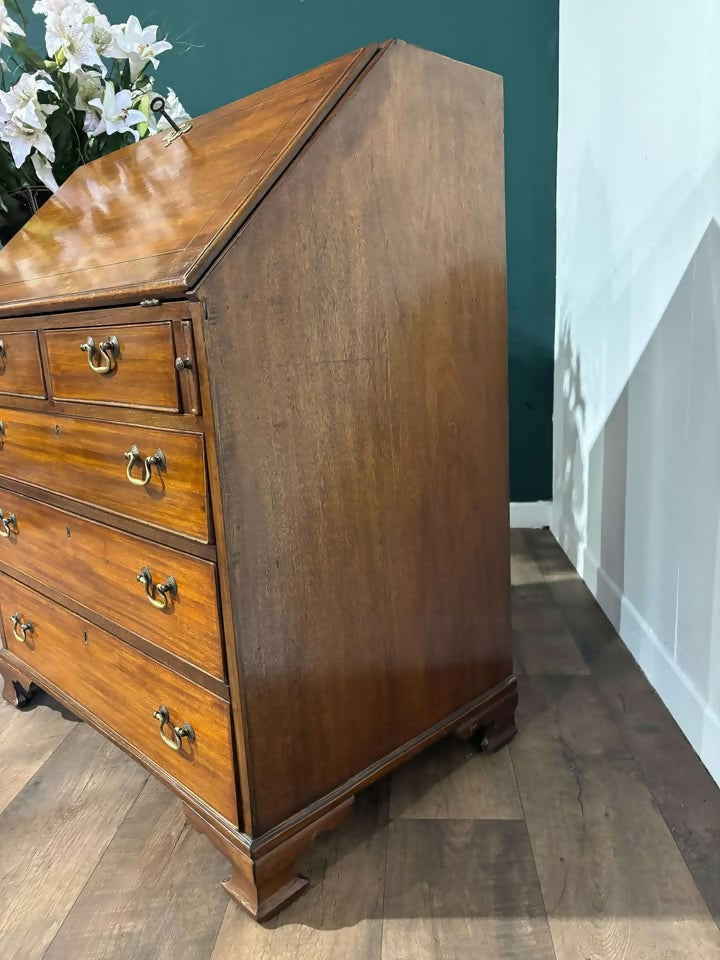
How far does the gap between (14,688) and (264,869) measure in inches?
35.4

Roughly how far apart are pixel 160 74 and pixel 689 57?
1.80 meters

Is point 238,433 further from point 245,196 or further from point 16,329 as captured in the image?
point 16,329

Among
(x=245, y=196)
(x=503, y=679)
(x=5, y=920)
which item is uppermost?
(x=245, y=196)

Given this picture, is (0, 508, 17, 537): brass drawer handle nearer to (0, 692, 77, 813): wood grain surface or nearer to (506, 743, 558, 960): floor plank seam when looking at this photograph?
(0, 692, 77, 813): wood grain surface

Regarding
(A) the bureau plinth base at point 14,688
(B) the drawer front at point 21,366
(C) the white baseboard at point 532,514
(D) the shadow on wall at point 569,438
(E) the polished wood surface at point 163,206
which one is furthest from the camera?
(C) the white baseboard at point 532,514

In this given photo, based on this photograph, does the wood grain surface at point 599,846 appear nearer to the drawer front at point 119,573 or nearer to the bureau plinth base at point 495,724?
the bureau plinth base at point 495,724

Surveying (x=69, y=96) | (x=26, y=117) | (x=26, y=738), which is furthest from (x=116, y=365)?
(x=26, y=738)

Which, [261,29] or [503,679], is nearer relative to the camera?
[503,679]

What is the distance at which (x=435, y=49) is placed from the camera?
238cm

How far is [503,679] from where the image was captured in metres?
1.41

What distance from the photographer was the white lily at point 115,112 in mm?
1488

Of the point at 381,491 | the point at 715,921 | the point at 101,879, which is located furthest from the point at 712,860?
the point at 101,879

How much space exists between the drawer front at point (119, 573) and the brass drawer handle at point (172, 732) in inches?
4.5

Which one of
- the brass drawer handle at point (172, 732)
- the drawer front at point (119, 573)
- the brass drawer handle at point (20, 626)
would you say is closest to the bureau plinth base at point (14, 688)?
the brass drawer handle at point (20, 626)
